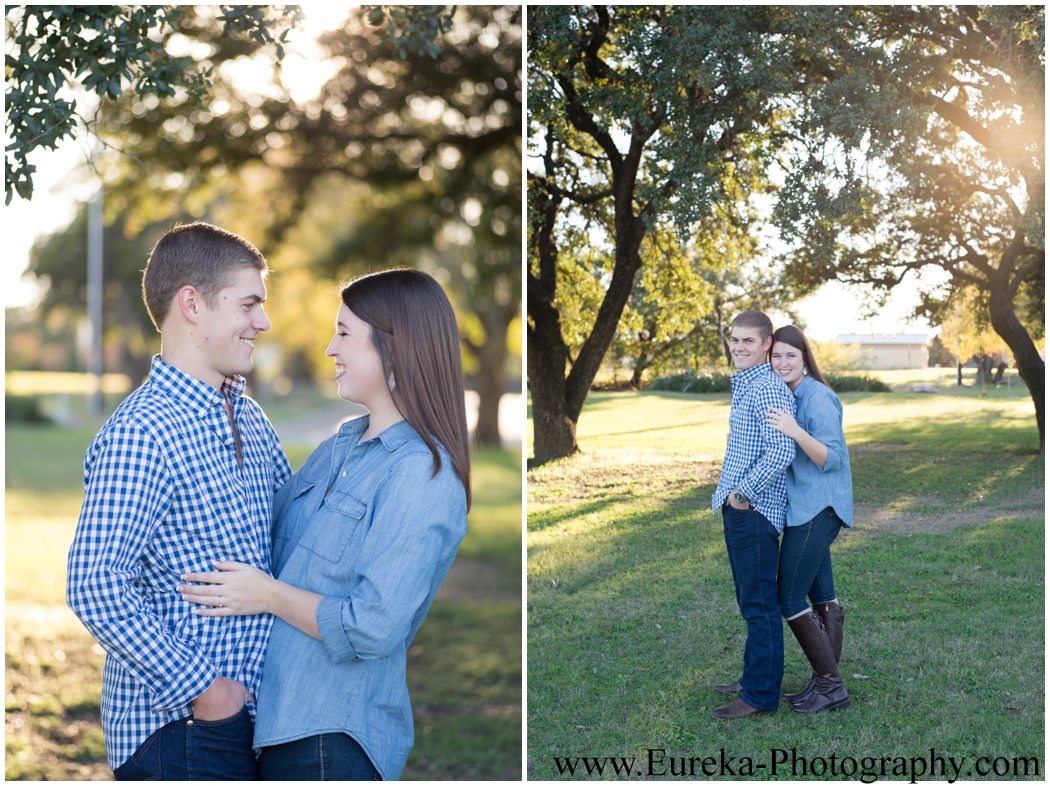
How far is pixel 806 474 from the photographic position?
130 inches

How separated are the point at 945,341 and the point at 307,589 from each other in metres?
2.83

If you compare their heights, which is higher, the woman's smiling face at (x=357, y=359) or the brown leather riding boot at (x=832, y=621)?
the woman's smiling face at (x=357, y=359)

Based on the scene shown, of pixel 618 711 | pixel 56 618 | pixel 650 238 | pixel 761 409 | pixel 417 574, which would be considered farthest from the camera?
pixel 56 618

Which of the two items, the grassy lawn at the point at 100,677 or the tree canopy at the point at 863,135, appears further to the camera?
the grassy lawn at the point at 100,677

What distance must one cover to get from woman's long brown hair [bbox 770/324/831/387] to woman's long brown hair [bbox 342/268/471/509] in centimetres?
167

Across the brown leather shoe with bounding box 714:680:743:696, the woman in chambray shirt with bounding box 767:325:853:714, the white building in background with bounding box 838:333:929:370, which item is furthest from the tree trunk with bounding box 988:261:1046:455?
the brown leather shoe with bounding box 714:680:743:696

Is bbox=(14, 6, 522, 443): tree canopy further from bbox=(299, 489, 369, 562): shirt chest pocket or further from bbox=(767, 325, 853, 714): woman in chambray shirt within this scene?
bbox=(299, 489, 369, 562): shirt chest pocket

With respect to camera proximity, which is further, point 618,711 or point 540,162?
point 540,162

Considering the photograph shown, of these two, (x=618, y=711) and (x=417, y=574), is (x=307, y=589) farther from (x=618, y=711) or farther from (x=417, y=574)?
(x=618, y=711)

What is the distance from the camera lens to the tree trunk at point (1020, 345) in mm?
3578

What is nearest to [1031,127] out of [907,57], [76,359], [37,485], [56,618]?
[907,57]

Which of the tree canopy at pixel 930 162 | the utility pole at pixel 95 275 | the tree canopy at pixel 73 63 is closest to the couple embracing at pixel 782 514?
the tree canopy at pixel 930 162

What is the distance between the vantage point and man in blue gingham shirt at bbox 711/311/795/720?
3.22m

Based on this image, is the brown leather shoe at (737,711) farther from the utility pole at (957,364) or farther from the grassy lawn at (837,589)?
the utility pole at (957,364)
